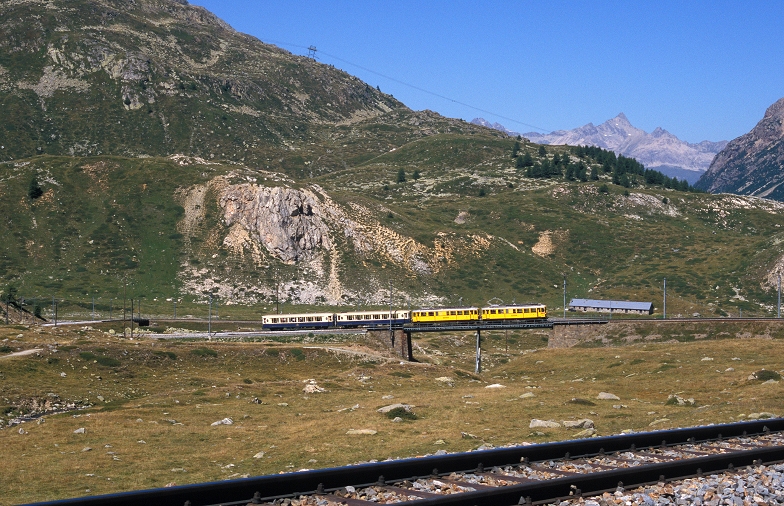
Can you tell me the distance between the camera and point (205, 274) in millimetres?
176625

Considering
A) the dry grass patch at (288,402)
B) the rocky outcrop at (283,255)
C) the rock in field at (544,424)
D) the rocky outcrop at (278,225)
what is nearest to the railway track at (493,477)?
the dry grass patch at (288,402)

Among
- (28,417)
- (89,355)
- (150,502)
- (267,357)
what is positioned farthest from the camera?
(267,357)

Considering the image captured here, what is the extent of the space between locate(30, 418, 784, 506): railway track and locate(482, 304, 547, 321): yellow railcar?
98.6 meters

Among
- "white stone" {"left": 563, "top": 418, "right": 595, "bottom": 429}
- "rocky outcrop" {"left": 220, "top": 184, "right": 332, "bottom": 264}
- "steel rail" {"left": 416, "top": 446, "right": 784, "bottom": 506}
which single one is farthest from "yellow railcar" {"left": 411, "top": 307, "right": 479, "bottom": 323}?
"steel rail" {"left": 416, "top": 446, "right": 784, "bottom": 506}

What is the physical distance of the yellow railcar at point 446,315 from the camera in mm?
127312

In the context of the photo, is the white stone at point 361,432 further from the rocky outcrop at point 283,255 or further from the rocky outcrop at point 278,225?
the rocky outcrop at point 278,225

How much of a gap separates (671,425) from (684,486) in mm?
19066

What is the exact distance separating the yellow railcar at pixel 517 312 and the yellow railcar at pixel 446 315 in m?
4.64

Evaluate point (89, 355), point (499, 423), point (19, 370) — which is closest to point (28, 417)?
point (19, 370)

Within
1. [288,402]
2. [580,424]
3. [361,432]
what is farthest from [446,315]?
[580,424]

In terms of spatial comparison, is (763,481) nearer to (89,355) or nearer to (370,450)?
(370,450)

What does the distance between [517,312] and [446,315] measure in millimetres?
12246

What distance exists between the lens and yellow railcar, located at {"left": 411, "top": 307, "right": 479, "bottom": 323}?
12731 centimetres

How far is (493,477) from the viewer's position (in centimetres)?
2262
